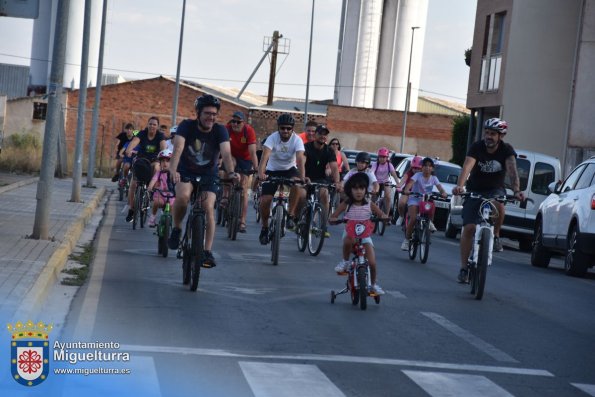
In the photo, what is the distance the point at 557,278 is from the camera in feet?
58.0

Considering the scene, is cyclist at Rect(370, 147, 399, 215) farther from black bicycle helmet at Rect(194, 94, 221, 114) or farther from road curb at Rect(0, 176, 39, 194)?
black bicycle helmet at Rect(194, 94, 221, 114)

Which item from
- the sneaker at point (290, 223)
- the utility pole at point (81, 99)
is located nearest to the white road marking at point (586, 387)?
the sneaker at point (290, 223)

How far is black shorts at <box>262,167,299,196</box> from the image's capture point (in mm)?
16422

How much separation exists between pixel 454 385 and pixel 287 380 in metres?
1.14

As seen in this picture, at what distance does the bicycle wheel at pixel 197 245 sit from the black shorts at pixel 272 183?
14.6 ft

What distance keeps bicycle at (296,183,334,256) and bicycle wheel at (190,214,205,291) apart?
462 cm

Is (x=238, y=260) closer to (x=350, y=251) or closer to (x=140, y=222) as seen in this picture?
(x=350, y=251)

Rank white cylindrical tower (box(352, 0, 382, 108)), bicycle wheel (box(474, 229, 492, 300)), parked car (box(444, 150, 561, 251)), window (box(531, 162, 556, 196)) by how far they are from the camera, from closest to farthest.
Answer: bicycle wheel (box(474, 229, 492, 300))
parked car (box(444, 150, 561, 251))
window (box(531, 162, 556, 196))
white cylindrical tower (box(352, 0, 382, 108))

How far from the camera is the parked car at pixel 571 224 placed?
57.7ft

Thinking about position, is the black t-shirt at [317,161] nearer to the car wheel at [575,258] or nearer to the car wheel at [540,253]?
the car wheel at [575,258]

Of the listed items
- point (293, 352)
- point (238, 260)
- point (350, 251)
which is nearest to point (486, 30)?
point (238, 260)

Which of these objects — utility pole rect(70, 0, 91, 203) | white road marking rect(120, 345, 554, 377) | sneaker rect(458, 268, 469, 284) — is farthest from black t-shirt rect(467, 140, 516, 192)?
utility pole rect(70, 0, 91, 203)

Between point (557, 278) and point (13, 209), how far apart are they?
891 cm

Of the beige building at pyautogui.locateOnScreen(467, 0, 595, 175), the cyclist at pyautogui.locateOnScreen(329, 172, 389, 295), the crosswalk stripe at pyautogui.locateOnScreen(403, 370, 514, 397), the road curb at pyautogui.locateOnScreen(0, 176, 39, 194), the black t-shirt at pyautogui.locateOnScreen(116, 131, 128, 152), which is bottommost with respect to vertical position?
the road curb at pyautogui.locateOnScreen(0, 176, 39, 194)
